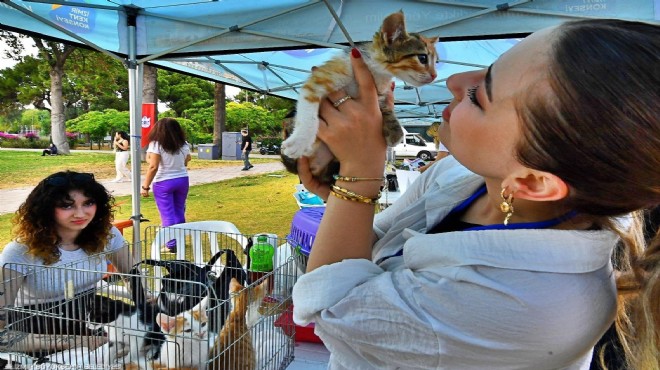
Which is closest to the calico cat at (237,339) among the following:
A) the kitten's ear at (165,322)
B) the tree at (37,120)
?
the kitten's ear at (165,322)

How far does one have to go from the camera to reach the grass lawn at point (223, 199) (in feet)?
22.0

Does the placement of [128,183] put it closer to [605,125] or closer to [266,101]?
[605,125]

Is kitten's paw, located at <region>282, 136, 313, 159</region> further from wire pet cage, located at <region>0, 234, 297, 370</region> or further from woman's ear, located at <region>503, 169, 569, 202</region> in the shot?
woman's ear, located at <region>503, 169, 569, 202</region>

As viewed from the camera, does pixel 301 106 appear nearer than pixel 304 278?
No

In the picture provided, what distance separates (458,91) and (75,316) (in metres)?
1.41

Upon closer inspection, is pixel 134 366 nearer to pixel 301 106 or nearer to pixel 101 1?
pixel 301 106

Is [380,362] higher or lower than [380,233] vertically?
lower

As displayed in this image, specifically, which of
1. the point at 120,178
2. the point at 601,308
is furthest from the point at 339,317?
the point at 120,178

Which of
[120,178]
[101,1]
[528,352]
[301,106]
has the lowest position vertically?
[120,178]

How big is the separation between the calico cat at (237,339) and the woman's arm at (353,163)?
54 centimetres

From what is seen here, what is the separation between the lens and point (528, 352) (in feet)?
2.14

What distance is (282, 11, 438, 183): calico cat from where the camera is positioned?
1.13m

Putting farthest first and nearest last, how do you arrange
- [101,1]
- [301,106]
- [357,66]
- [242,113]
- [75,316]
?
[242,113] → [101,1] → [75,316] → [301,106] → [357,66]

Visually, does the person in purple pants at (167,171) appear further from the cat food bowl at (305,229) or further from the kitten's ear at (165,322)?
the kitten's ear at (165,322)
